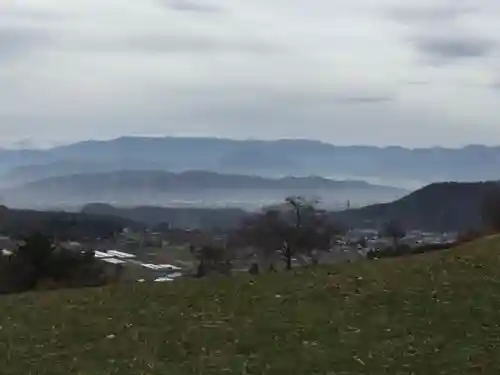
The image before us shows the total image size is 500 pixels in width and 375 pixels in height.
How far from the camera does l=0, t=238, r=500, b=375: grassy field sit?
31.2ft

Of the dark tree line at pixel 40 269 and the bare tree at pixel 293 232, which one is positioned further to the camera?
the bare tree at pixel 293 232

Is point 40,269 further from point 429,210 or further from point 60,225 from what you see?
point 429,210

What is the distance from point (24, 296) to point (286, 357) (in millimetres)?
7293

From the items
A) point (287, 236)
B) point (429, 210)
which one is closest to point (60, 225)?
point (287, 236)

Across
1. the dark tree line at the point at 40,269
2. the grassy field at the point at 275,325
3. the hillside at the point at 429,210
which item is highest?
the hillside at the point at 429,210

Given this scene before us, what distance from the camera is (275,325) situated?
11.3 metres

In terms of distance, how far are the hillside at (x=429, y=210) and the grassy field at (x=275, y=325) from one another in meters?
47.0

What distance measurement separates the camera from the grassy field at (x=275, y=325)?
31.2ft

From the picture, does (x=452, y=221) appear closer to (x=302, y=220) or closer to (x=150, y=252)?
(x=150, y=252)

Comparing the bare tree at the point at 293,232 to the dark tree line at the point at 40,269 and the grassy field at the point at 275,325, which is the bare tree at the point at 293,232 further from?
the grassy field at the point at 275,325

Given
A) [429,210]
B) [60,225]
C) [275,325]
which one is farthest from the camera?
[429,210]

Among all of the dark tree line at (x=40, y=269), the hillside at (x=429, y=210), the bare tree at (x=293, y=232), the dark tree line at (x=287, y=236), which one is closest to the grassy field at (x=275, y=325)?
the dark tree line at (x=40, y=269)

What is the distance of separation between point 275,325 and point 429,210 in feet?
233

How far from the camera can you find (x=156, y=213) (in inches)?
5266
